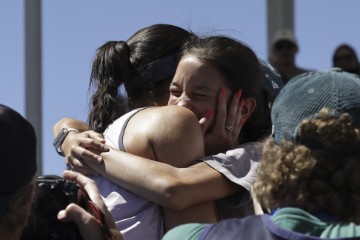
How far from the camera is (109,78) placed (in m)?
3.48

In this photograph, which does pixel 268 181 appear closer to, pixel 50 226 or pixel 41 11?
pixel 50 226

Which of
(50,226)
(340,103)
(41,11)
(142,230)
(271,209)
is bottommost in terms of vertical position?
(41,11)

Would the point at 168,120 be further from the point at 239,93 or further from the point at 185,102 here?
the point at 239,93

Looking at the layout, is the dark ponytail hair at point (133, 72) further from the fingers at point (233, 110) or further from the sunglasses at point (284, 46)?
the sunglasses at point (284, 46)

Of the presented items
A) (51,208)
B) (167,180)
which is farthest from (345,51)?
(51,208)

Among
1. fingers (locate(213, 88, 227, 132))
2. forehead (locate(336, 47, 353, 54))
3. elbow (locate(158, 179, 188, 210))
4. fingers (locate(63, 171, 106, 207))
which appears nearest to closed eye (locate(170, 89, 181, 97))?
fingers (locate(213, 88, 227, 132))

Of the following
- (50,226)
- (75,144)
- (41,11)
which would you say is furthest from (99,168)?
(41,11)

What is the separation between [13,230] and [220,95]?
3.82 ft

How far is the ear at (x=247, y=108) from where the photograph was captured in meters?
3.46

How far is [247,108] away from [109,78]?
0.49 m

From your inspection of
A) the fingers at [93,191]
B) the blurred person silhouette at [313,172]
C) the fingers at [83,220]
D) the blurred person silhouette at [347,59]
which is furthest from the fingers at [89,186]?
the blurred person silhouette at [347,59]

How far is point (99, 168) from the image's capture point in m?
3.23

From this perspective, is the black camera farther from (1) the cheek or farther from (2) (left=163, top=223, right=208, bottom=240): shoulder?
(1) the cheek

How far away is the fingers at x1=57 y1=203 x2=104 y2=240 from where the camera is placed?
2547 millimetres
